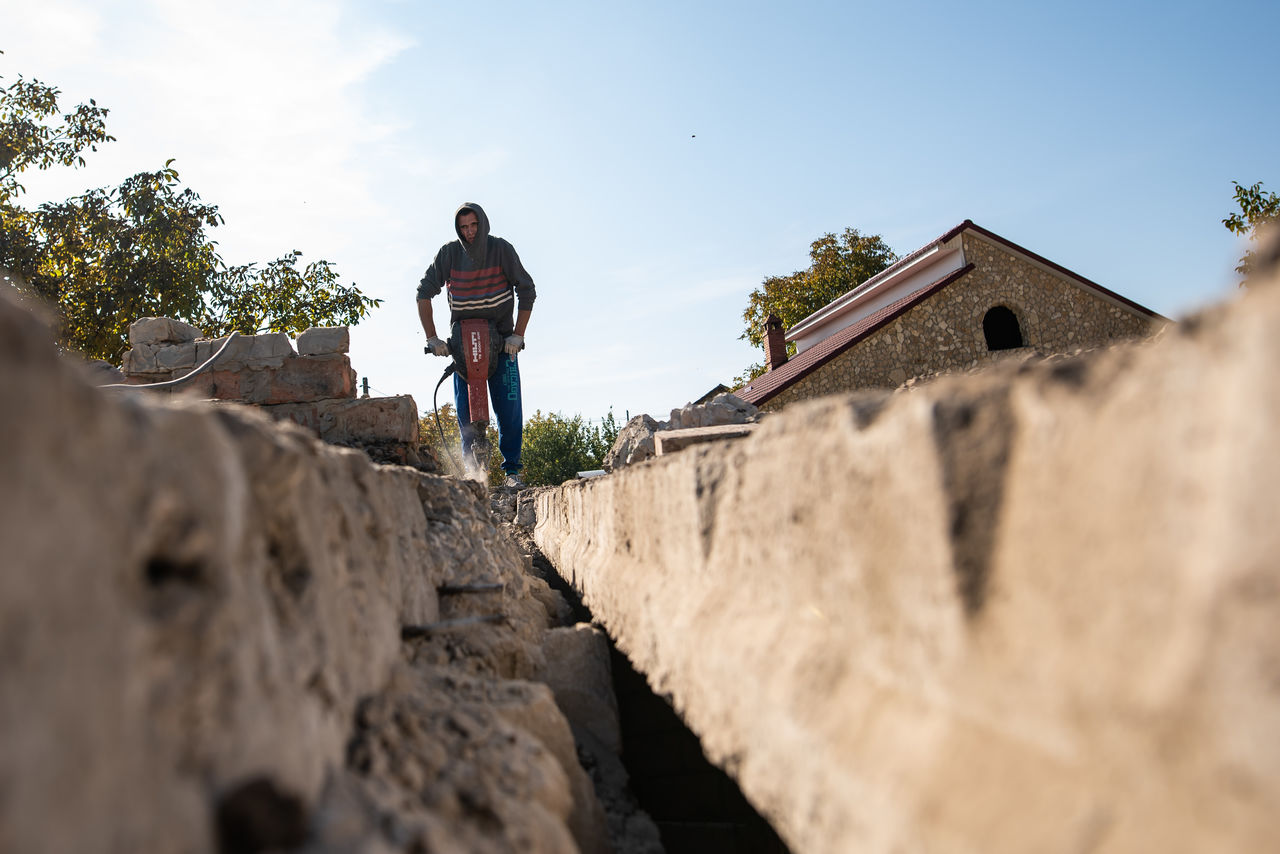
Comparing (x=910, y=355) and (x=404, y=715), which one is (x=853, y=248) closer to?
(x=910, y=355)

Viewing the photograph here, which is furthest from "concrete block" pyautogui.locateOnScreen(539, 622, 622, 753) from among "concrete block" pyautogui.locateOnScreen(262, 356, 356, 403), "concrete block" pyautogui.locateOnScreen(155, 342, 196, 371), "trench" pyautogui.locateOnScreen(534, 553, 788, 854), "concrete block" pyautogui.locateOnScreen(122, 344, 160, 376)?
"concrete block" pyautogui.locateOnScreen(122, 344, 160, 376)

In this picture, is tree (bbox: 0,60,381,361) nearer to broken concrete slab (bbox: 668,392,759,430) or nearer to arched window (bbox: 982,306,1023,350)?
broken concrete slab (bbox: 668,392,759,430)

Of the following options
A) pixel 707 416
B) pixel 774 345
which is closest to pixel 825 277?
pixel 774 345

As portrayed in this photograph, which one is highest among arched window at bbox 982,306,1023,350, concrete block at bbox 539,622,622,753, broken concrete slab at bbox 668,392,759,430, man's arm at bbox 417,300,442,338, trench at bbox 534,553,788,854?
arched window at bbox 982,306,1023,350

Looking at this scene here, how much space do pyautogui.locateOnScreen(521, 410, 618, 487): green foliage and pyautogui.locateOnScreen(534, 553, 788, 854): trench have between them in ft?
89.1

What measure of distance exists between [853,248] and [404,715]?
88.0 ft

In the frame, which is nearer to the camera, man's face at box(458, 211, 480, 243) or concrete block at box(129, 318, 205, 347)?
concrete block at box(129, 318, 205, 347)

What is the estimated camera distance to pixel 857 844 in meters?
1.16

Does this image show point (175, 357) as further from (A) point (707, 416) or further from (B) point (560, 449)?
(B) point (560, 449)

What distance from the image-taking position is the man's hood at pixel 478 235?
7.40 metres

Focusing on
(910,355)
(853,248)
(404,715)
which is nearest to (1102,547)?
(404,715)

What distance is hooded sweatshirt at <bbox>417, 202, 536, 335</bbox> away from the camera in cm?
755

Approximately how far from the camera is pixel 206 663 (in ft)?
3.03

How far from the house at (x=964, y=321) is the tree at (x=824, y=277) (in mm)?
10052
